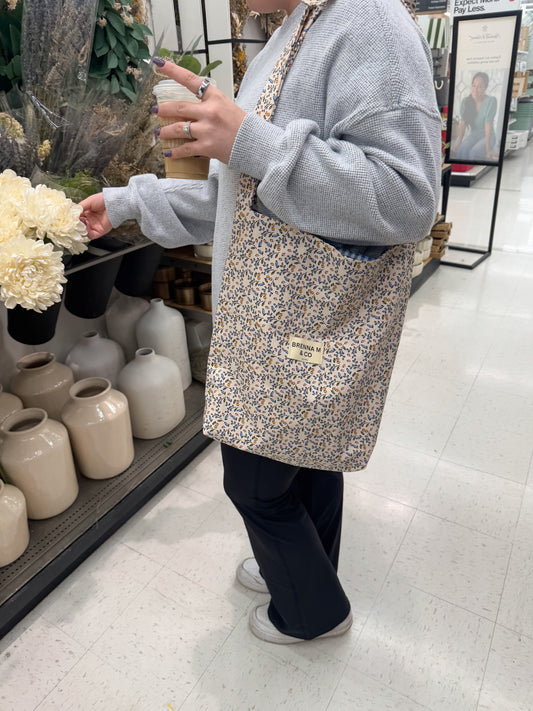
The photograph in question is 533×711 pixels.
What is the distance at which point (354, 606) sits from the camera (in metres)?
1.59

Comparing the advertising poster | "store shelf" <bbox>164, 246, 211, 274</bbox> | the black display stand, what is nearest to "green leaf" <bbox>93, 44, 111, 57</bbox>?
"store shelf" <bbox>164, 246, 211, 274</bbox>

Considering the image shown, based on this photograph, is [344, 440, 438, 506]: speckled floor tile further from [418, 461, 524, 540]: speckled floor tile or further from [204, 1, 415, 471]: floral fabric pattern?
[204, 1, 415, 471]: floral fabric pattern

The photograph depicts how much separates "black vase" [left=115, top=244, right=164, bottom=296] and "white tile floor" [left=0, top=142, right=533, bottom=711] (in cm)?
76

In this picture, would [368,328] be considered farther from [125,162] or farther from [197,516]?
[197,516]

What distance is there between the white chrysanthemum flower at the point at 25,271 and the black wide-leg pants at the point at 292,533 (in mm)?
515

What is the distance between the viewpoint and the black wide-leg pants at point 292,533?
1.14 meters

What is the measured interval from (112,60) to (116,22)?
110mm

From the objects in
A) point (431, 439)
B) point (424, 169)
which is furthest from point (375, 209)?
point (431, 439)

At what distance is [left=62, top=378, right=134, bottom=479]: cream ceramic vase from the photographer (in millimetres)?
1820

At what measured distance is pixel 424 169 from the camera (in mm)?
802

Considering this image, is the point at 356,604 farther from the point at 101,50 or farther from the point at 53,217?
the point at 101,50

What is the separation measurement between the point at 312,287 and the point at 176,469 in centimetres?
138

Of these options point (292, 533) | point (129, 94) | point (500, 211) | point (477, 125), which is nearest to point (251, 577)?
point (292, 533)

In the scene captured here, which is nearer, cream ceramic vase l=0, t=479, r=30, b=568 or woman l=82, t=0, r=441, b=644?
woman l=82, t=0, r=441, b=644
